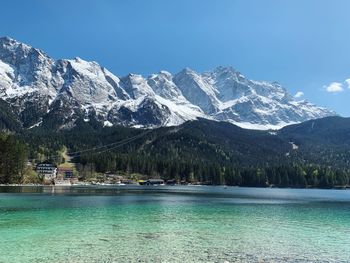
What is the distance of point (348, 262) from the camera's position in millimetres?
37438

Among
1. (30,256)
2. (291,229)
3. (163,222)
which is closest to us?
(30,256)

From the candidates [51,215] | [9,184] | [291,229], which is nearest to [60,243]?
[51,215]

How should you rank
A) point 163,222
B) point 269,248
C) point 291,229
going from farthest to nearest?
1. point 163,222
2. point 291,229
3. point 269,248

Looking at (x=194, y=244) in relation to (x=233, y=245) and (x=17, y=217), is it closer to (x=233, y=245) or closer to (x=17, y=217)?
(x=233, y=245)

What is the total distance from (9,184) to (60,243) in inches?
5870

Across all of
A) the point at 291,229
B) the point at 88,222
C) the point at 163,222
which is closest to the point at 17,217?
the point at 88,222

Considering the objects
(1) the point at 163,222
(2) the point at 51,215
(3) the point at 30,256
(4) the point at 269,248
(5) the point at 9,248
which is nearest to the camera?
(3) the point at 30,256

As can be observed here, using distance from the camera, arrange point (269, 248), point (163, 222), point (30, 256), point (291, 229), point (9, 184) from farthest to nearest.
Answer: point (9, 184) → point (163, 222) → point (291, 229) → point (269, 248) → point (30, 256)

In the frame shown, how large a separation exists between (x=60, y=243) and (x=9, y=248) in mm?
5071

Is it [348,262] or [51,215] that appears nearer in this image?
[348,262]

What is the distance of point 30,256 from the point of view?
123ft

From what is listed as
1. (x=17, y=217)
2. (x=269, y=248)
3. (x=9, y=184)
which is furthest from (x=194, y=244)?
(x=9, y=184)

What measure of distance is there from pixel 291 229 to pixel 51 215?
3704 cm

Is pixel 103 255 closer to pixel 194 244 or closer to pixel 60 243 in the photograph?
pixel 60 243
